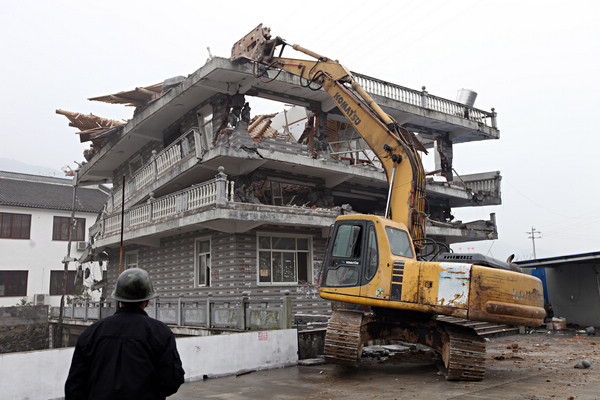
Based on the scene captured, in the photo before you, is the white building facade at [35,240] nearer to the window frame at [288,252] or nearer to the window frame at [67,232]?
the window frame at [67,232]

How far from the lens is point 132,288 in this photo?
3.74 meters

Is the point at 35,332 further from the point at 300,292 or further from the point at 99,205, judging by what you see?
the point at 300,292

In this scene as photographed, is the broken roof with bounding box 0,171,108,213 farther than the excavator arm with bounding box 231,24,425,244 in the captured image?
Yes

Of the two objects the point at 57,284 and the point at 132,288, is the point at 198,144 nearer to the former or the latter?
the point at 132,288

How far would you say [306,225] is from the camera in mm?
19266

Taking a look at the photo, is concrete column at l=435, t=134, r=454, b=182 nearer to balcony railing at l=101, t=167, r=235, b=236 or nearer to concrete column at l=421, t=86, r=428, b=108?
concrete column at l=421, t=86, r=428, b=108

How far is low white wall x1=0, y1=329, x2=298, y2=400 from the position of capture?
828cm

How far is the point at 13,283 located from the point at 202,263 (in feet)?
73.8

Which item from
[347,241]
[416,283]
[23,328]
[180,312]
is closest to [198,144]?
[180,312]

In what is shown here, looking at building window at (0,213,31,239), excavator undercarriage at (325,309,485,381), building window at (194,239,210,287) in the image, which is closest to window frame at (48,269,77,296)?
building window at (0,213,31,239)

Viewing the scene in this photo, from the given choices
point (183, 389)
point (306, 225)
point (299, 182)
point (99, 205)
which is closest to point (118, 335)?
point (183, 389)

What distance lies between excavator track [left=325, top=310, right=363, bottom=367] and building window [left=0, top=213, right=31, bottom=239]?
106ft

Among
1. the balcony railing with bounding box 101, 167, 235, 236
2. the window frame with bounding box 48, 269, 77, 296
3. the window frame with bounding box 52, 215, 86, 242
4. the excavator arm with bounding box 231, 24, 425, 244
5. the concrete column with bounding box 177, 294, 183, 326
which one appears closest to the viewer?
the excavator arm with bounding box 231, 24, 425, 244

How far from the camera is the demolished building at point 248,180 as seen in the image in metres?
18.4
